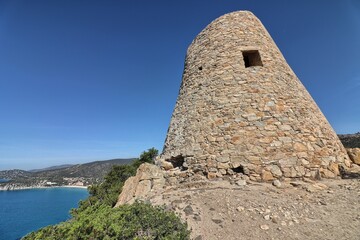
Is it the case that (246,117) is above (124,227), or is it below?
above

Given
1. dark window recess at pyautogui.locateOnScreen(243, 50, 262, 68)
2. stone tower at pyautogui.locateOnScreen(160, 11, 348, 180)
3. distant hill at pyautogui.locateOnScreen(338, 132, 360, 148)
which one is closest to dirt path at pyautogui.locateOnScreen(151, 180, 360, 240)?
stone tower at pyautogui.locateOnScreen(160, 11, 348, 180)

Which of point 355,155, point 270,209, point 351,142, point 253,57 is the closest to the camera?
point 270,209

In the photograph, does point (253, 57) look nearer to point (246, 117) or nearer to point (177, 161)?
point (246, 117)

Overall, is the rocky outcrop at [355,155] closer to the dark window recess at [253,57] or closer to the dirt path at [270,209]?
the dirt path at [270,209]

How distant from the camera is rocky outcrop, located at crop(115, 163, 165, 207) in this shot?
591 centimetres

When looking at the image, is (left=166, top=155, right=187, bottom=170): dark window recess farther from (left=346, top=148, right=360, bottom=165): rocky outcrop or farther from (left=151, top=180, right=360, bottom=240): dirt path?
(left=346, top=148, right=360, bottom=165): rocky outcrop

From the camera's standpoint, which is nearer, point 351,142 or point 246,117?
point 246,117

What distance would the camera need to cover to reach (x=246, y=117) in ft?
20.5

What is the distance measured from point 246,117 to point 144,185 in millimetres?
3664

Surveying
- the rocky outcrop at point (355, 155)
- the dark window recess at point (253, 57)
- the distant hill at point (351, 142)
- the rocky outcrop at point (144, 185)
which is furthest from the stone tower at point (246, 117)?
the distant hill at point (351, 142)

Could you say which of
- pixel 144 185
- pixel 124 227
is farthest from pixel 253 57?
pixel 124 227

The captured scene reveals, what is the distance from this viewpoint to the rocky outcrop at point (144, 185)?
5914 millimetres

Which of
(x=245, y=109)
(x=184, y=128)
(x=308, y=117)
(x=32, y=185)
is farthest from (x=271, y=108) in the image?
(x=32, y=185)

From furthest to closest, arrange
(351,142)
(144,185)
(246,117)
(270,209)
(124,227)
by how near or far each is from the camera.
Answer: (351,142)
(246,117)
(144,185)
(270,209)
(124,227)
